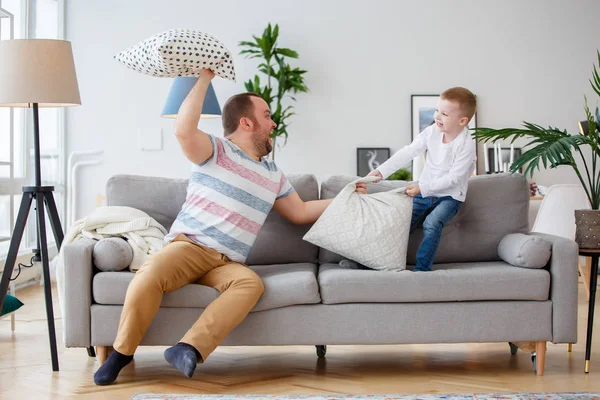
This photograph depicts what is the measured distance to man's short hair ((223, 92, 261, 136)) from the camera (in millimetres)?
3008

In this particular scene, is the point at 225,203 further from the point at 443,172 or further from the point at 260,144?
the point at 443,172

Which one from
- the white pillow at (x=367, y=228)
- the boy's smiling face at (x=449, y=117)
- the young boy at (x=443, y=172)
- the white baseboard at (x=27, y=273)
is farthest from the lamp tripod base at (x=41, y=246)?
the white baseboard at (x=27, y=273)

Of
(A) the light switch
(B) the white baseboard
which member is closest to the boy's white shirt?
(B) the white baseboard

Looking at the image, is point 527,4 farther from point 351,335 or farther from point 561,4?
point 351,335

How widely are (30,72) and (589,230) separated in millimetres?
2373

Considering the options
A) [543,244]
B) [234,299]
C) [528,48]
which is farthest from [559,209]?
[234,299]

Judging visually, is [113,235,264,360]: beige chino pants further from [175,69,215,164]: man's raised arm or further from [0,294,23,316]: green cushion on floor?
[0,294,23,316]: green cushion on floor

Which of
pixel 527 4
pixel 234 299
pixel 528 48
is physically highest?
pixel 527 4

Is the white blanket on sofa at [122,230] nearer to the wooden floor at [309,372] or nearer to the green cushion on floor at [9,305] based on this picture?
the wooden floor at [309,372]

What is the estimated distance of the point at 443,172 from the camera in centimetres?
312

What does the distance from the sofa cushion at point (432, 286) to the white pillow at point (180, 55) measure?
3.01 feet

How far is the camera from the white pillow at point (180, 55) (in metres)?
2.62

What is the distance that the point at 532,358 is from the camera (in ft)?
9.50

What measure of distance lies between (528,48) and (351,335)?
13.7 ft
